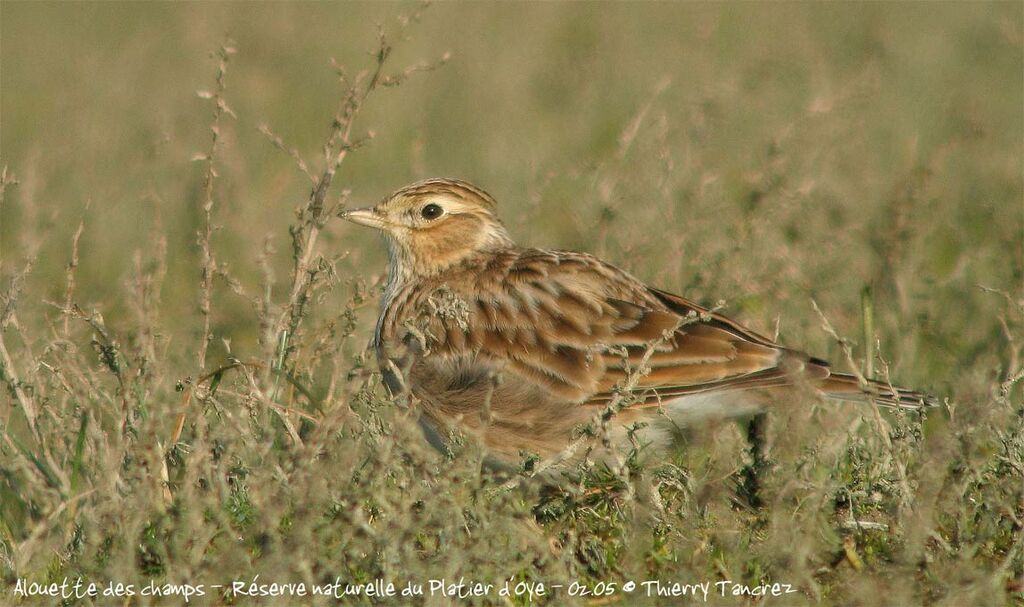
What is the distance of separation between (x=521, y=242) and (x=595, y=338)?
2.58 m

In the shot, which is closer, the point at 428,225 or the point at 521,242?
the point at 428,225

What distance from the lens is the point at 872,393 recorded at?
4.81 meters

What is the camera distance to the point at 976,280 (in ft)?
25.4

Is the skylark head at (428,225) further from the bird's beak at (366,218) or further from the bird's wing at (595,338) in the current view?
the bird's wing at (595,338)

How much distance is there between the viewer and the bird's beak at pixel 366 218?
261 inches

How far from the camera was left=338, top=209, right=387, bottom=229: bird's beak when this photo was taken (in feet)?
21.8

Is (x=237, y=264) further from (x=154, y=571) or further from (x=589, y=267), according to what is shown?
(x=154, y=571)

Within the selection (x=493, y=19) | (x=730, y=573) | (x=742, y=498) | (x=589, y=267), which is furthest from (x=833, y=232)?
(x=493, y=19)

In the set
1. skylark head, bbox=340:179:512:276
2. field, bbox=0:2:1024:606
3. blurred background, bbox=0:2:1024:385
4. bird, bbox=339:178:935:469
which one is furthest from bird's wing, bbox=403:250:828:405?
blurred background, bbox=0:2:1024:385

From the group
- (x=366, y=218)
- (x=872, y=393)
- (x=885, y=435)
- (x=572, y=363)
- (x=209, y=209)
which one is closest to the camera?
(x=885, y=435)

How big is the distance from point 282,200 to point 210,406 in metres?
5.56

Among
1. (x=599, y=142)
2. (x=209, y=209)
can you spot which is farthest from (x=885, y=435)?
(x=599, y=142)

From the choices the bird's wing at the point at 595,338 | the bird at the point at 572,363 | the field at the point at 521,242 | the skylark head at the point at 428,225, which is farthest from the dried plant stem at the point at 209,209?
the skylark head at the point at 428,225

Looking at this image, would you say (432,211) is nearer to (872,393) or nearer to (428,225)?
(428,225)
